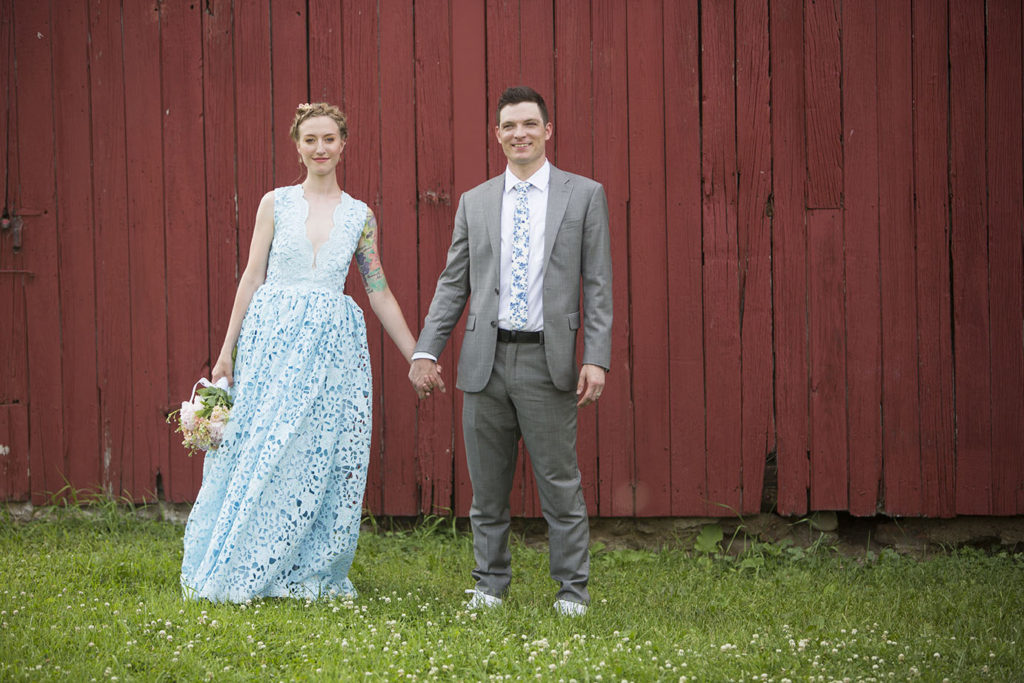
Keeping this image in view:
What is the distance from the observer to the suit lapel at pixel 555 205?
145 inches

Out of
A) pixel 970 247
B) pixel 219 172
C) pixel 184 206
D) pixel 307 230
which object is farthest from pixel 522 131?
pixel 970 247

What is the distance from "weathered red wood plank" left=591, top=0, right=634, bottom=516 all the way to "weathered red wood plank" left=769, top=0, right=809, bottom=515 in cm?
76

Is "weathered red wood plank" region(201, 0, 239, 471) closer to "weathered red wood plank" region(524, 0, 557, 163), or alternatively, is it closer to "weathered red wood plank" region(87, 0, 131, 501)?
"weathered red wood plank" region(87, 0, 131, 501)

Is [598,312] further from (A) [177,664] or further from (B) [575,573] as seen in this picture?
(A) [177,664]

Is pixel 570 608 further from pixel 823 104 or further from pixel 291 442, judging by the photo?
pixel 823 104

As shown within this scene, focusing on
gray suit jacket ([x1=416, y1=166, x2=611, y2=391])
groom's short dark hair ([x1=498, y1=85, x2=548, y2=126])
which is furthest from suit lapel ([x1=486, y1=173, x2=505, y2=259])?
groom's short dark hair ([x1=498, y1=85, x2=548, y2=126])

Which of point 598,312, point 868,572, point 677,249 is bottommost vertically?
point 868,572

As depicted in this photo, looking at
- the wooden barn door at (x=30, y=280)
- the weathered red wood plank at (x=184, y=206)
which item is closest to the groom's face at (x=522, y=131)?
the weathered red wood plank at (x=184, y=206)

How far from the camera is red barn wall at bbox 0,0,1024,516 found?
185 inches

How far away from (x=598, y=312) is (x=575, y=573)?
105 centimetres

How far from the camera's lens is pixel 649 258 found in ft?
15.8

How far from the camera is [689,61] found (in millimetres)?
4762

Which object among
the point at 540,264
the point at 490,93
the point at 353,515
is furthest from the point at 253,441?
the point at 490,93

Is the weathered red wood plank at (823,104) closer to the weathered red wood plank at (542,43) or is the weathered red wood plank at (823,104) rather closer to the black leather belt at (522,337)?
the weathered red wood plank at (542,43)
